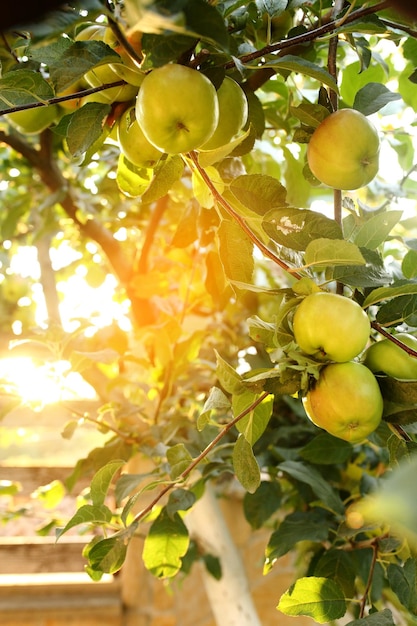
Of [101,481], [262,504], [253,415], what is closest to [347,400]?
[253,415]

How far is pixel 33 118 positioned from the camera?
0.63 m

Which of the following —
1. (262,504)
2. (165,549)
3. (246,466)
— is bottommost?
→ (262,504)

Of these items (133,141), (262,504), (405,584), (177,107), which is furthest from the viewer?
(262,504)

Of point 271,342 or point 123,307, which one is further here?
point 123,307

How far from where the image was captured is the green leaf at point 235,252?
0.54 meters

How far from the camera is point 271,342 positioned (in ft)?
1.74

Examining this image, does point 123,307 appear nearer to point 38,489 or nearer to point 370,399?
point 38,489

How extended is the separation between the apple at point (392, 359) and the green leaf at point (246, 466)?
0.15 metres

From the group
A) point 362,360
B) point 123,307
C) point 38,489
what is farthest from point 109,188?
point 38,489

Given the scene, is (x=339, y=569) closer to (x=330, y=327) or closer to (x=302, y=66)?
(x=330, y=327)

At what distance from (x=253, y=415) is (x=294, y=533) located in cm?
38

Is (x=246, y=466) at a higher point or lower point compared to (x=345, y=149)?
lower

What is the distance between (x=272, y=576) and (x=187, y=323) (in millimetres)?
930

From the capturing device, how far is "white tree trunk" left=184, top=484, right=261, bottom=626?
1.02 metres
